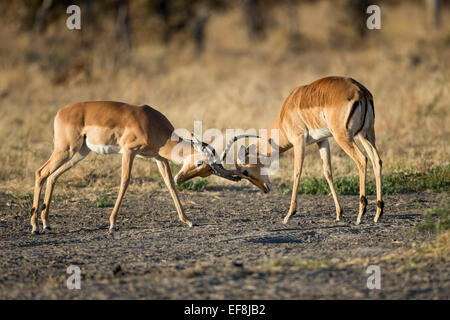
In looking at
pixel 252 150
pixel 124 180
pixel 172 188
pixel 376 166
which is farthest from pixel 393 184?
pixel 124 180

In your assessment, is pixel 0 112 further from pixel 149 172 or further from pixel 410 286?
pixel 410 286

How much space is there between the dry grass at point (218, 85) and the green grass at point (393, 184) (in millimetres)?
641

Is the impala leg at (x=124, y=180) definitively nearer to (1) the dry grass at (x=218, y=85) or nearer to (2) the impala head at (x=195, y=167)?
(2) the impala head at (x=195, y=167)

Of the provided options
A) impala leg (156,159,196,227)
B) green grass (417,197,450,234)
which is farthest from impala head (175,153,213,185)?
green grass (417,197,450,234)

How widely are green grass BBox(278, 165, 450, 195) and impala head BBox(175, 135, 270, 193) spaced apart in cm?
126

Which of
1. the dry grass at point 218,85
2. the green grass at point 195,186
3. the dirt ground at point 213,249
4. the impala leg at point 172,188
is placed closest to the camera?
the dirt ground at point 213,249

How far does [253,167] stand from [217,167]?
3.09 ft

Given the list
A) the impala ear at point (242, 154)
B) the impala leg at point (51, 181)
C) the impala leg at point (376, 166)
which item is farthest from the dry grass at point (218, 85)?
the impala leg at point (376, 166)

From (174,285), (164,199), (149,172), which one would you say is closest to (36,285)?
(174,285)

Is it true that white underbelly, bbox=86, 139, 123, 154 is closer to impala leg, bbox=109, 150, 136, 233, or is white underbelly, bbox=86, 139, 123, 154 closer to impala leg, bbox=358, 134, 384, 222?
impala leg, bbox=109, 150, 136, 233

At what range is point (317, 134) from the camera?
26.7ft

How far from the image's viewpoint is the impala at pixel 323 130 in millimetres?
7676

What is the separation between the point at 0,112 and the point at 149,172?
19.0ft

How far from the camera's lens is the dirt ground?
5.23 m
